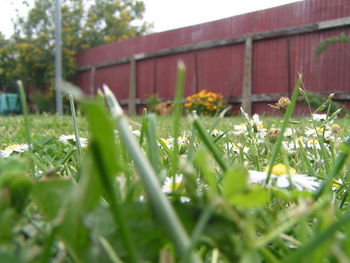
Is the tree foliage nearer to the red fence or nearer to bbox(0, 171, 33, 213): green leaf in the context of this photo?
the red fence

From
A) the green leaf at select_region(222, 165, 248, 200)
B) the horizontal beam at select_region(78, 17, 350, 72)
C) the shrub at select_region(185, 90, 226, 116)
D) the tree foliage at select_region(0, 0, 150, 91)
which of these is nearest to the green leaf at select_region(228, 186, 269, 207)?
the green leaf at select_region(222, 165, 248, 200)

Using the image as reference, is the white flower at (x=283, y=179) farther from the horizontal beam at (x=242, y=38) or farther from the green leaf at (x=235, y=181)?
the horizontal beam at (x=242, y=38)

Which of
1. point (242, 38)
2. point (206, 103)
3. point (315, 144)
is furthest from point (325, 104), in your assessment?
point (242, 38)

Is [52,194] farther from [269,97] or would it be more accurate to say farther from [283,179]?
[269,97]

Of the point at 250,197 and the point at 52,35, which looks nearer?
the point at 250,197

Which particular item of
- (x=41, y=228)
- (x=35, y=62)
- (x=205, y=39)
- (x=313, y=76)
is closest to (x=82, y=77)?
(x=35, y=62)

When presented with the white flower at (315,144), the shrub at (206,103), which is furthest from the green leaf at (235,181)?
the shrub at (206,103)
